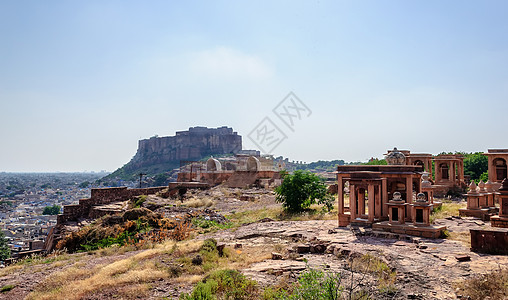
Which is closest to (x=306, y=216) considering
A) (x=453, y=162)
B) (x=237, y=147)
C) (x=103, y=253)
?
(x=103, y=253)

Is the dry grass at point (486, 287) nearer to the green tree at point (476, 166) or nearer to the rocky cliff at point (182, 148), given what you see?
the green tree at point (476, 166)

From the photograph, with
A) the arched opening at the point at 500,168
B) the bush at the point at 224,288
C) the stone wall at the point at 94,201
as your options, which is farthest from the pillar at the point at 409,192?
the stone wall at the point at 94,201

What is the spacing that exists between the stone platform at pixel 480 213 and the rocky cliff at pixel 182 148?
108m

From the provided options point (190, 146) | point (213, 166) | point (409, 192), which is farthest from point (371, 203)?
point (190, 146)

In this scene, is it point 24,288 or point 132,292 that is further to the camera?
point 24,288

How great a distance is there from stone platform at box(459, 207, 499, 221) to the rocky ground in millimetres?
889

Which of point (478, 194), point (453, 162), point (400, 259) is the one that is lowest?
point (400, 259)

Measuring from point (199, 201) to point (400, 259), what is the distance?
14998 millimetres

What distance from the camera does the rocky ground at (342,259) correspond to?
269 inches

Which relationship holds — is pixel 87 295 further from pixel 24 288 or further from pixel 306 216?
pixel 306 216

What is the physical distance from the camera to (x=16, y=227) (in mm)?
39312

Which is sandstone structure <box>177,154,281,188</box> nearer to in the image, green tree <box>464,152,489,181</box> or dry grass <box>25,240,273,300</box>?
green tree <box>464,152,489,181</box>

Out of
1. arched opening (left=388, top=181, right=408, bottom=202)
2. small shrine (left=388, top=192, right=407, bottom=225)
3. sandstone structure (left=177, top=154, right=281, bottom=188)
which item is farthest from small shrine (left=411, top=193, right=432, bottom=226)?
sandstone structure (left=177, top=154, right=281, bottom=188)

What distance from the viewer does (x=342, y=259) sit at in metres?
8.68
